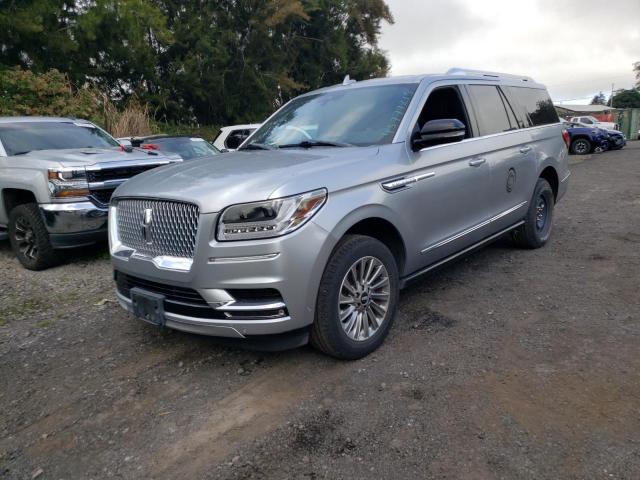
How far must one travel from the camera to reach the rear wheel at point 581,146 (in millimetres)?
20719

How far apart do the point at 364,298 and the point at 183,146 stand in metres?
7.38

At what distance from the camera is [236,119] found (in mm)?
24531

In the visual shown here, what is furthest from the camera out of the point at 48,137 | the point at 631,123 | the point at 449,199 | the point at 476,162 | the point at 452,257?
the point at 631,123

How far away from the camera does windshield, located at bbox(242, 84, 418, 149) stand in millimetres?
3730

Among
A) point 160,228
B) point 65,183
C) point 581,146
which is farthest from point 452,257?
point 581,146

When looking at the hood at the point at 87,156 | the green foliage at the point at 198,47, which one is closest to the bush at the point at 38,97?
the green foliage at the point at 198,47

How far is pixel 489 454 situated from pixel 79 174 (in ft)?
15.5

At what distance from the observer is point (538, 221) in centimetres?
578

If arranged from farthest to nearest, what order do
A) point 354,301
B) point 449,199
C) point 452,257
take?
point 452,257, point 449,199, point 354,301

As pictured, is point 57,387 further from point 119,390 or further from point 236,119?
point 236,119

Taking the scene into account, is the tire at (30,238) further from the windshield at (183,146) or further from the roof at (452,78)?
the windshield at (183,146)

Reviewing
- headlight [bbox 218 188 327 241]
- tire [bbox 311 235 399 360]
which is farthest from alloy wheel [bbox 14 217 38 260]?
tire [bbox 311 235 399 360]

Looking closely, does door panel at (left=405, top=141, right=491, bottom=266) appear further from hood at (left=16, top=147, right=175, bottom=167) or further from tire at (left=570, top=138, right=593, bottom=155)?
tire at (left=570, top=138, right=593, bottom=155)

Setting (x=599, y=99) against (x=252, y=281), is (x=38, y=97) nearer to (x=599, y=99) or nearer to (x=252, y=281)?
(x=252, y=281)
